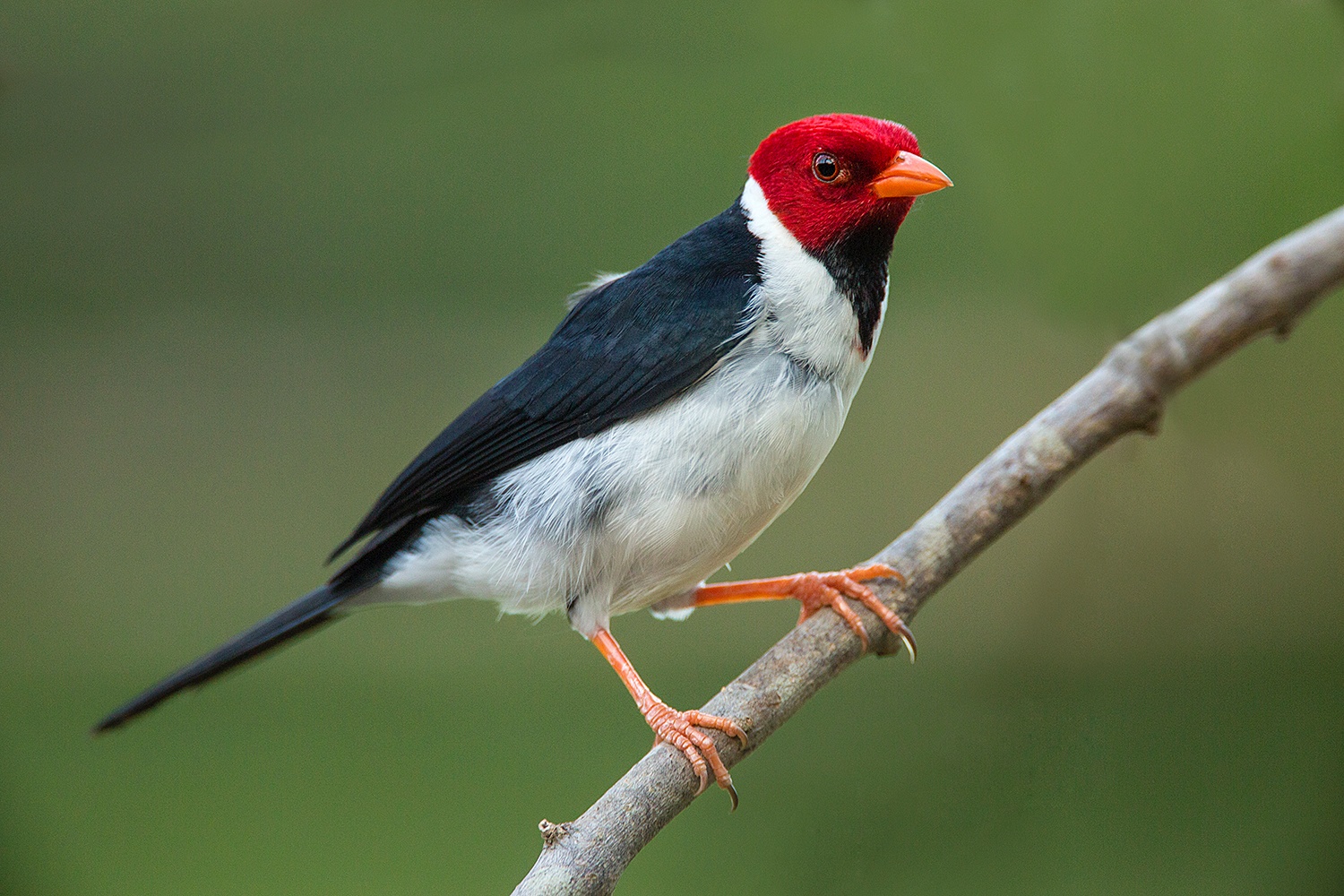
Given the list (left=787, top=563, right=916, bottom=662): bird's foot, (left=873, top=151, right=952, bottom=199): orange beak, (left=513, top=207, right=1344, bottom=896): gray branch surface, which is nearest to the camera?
(left=513, top=207, right=1344, bottom=896): gray branch surface

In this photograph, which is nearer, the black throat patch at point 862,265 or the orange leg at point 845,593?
the black throat patch at point 862,265

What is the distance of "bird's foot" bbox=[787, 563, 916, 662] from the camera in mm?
1750

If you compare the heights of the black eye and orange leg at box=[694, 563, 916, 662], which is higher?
the black eye

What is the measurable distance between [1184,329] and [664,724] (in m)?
0.96

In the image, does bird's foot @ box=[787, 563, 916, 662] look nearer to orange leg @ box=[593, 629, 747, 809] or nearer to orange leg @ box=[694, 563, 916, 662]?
orange leg @ box=[694, 563, 916, 662]

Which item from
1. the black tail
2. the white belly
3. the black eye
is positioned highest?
the black eye

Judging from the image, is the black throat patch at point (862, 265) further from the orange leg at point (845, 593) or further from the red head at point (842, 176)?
the orange leg at point (845, 593)

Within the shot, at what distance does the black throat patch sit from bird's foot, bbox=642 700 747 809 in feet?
1.98

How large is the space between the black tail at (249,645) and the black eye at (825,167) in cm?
109

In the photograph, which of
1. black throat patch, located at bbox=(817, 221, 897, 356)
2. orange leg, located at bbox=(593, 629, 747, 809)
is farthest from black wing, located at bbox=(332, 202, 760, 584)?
orange leg, located at bbox=(593, 629, 747, 809)

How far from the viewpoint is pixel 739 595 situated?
6.52 feet

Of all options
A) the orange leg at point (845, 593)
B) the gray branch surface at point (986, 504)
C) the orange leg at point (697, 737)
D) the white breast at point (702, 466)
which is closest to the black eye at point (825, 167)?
the white breast at point (702, 466)

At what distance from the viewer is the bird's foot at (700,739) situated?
4.98ft

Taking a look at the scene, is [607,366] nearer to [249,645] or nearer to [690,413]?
[690,413]
